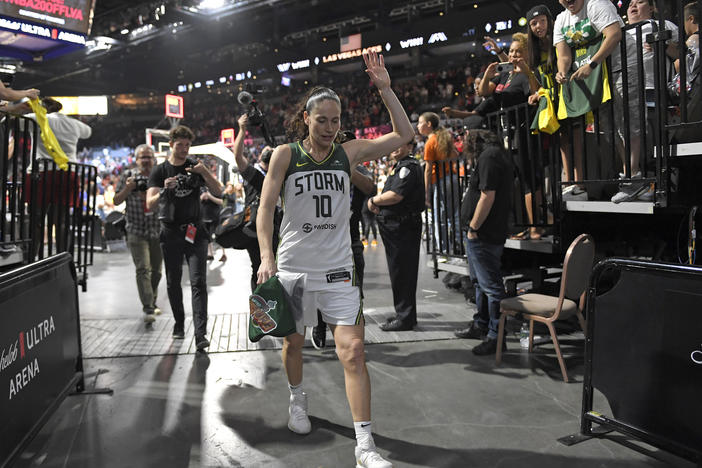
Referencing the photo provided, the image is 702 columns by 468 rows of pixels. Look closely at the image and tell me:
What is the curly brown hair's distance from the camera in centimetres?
270

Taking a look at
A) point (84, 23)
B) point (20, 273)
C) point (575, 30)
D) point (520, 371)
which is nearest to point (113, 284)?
point (84, 23)

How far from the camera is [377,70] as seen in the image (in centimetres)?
272

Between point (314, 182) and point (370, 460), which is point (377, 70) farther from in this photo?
point (370, 460)

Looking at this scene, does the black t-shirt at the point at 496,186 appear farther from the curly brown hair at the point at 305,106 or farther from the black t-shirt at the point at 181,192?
the black t-shirt at the point at 181,192

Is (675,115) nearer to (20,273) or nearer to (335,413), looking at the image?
(335,413)

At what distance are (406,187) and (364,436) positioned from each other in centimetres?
287

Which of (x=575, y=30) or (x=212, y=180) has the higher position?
(x=575, y=30)

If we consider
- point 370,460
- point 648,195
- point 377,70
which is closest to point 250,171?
point 377,70

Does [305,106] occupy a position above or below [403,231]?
above

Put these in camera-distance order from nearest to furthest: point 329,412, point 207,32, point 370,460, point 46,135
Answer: point 370,460 → point 329,412 → point 46,135 → point 207,32

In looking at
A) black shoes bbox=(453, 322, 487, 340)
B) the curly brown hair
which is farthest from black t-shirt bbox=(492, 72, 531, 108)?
the curly brown hair

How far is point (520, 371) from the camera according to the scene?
3881mm

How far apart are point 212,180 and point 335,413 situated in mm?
2615

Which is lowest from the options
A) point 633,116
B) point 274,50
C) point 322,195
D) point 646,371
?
point 646,371
